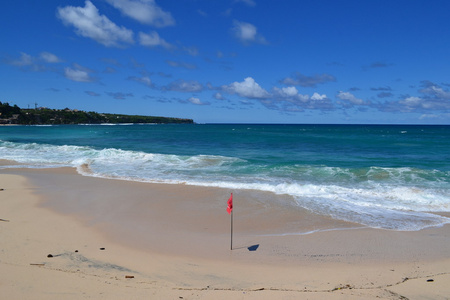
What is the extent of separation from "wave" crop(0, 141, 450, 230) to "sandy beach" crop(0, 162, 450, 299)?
141 centimetres

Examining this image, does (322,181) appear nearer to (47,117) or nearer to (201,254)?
(201,254)

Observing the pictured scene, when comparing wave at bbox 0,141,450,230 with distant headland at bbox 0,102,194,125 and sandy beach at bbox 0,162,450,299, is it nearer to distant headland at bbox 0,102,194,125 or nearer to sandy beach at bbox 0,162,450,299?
sandy beach at bbox 0,162,450,299

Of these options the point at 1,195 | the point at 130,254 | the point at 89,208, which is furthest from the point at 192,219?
the point at 1,195

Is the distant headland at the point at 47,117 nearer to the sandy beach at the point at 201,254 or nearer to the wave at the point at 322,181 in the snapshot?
the wave at the point at 322,181

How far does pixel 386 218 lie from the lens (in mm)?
10477

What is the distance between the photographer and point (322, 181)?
1680cm

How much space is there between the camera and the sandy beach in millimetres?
5531

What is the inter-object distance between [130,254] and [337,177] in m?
14.0

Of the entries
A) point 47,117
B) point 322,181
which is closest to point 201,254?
point 322,181

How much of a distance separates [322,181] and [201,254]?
11.2 meters

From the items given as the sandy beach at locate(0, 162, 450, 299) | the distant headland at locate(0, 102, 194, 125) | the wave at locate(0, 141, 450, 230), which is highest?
the distant headland at locate(0, 102, 194, 125)

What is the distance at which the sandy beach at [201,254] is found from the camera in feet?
18.1

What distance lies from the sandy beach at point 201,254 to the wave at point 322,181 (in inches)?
55.4

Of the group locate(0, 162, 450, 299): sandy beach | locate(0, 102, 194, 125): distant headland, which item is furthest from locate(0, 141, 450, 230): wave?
locate(0, 102, 194, 125): distant headland
